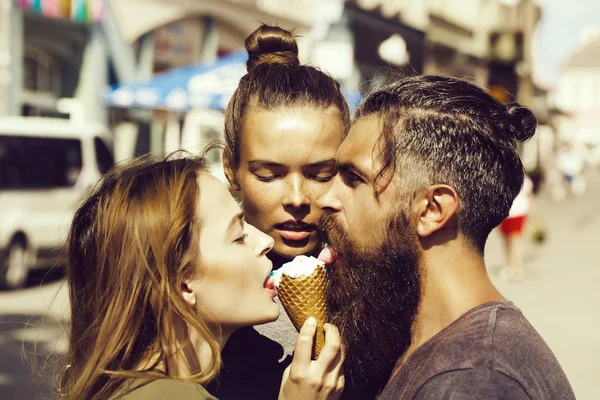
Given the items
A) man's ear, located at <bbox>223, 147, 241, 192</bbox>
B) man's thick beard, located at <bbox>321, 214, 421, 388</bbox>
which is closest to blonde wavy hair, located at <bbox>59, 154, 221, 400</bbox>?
man's thick beard, located at <bbox>321, 214, 421, 388</bbox>

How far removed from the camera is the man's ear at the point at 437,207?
6.71ft

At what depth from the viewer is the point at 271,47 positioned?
10.9 ft

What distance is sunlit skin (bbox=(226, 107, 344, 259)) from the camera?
113 inches

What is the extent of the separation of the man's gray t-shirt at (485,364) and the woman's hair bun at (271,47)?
1.60 m

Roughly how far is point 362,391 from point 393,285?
1.18 feet

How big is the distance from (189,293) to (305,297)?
33 centimetres

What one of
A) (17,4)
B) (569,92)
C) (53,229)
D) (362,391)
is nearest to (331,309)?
(362,391)

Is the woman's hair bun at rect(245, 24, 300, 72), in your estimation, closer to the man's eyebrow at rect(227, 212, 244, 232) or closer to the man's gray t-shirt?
the man's eyebrow at rect(227, 212, 244, 232)

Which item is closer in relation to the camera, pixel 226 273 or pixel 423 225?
pixel 423 225

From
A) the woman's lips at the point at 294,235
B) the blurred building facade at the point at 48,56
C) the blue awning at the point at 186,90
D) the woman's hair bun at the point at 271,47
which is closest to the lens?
the woman's lips at the point at 294,235

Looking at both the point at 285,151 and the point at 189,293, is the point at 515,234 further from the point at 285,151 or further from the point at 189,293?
the point at 189,293

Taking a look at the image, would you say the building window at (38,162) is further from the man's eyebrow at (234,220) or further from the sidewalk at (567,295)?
the man's eyebrow at (234,220)

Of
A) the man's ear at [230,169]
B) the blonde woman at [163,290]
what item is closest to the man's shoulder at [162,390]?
the blonde woman at [163,290]

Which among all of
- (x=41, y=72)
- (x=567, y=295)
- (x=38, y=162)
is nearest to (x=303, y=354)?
(x=567, y=295)
